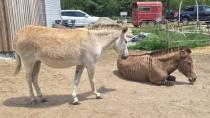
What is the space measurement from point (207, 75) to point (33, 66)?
15.8ft

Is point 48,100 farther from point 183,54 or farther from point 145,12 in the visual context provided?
point 145,12

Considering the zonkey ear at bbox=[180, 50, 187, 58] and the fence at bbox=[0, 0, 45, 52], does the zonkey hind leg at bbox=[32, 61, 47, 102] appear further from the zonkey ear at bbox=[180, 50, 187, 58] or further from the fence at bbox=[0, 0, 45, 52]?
the fence at bbox=[0, 0, 45, 52]

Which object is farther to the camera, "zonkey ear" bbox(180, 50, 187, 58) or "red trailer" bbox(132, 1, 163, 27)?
"red trailer" bbox(132, 1, 163, 27)

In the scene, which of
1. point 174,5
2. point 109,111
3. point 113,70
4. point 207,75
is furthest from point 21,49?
point 174,5

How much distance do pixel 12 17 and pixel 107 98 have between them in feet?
18.0

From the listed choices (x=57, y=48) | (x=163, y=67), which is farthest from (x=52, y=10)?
(x=57, y=48)

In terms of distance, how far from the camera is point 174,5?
58.1 meters

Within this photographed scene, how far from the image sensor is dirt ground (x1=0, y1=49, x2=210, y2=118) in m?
7.05

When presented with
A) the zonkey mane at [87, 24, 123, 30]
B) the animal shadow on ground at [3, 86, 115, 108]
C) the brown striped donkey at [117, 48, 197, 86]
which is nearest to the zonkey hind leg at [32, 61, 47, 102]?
the animal shadow on ground at [3, 86, 115, 108]

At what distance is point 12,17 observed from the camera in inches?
486

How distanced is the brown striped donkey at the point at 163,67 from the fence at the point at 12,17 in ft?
13.8

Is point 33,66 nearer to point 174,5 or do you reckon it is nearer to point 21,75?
point 21,75

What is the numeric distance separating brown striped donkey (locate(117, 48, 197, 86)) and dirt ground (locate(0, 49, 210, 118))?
211 mm

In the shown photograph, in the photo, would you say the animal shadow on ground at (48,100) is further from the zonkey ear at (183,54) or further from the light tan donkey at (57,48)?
the zonkey ear at (183,54)
